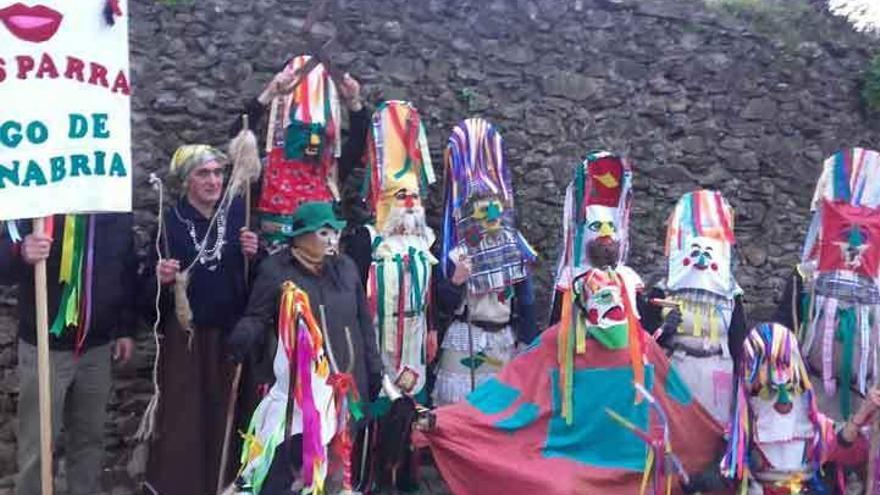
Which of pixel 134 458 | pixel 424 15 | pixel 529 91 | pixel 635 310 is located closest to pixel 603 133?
pixel 529 91

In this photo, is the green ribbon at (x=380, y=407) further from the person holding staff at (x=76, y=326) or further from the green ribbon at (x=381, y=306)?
the person holding staff at (x=76, y=326)

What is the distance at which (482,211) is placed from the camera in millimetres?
6469

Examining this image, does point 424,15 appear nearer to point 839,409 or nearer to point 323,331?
point 323,331

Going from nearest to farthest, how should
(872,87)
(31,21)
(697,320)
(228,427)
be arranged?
(31,21)
(228,427)
(697,320)
(872,87)

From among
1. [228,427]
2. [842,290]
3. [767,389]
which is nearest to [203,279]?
[228,427]

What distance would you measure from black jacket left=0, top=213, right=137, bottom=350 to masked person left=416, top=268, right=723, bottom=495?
5.56ft

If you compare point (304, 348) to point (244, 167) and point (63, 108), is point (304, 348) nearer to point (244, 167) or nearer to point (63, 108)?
point (244, 167)

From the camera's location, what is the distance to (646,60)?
7.88 m

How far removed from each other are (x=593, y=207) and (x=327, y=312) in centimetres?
239

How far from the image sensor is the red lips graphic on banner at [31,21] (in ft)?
14.7

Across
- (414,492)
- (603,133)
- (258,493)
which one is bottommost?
(414,492)

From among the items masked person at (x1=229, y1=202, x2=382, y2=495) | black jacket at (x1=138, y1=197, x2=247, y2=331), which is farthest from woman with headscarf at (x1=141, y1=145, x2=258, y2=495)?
masked person at (x1=229, y1=202, x2=382, y2=495)

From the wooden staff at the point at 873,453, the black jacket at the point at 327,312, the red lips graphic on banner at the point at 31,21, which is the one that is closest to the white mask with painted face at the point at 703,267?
the wooden staff at the point at 873,453

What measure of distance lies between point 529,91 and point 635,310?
2.51 metres
